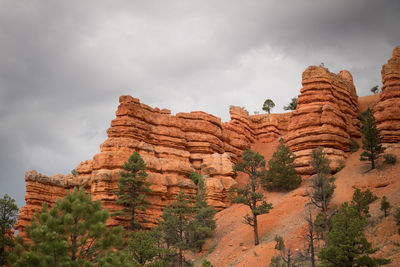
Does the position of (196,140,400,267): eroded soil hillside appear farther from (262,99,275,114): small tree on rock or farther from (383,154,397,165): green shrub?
(262,99,275,114): small tree on rock

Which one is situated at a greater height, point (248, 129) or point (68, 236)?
point (248, 129)

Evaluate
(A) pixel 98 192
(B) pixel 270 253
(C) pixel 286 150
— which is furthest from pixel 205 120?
(B) pixel 270 253

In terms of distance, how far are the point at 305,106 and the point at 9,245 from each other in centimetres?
4890

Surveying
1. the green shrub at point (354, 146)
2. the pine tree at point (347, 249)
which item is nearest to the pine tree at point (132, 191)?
the pine tree at point (347, 249)

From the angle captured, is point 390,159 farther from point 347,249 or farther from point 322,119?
point 347,249

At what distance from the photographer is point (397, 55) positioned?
58.2 meters

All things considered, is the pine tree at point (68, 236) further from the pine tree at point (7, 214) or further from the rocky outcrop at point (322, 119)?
the rocky outcrop at point (322, 119)

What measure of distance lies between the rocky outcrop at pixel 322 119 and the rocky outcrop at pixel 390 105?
236 inches

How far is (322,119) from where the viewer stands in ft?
176

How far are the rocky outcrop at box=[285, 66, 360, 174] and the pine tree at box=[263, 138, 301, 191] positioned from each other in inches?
149

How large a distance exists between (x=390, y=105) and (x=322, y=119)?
1041 centimetres

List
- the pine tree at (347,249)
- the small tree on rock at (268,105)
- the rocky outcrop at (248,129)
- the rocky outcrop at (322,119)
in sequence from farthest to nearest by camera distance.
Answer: the small tree on rock at (268,105) < the rocky outcrop at (248,129) < the rocky outcrop at (322,119) < the pine tree at (347,249)

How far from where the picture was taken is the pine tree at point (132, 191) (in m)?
42.2

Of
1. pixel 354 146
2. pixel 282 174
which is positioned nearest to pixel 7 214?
pixel 282 174
